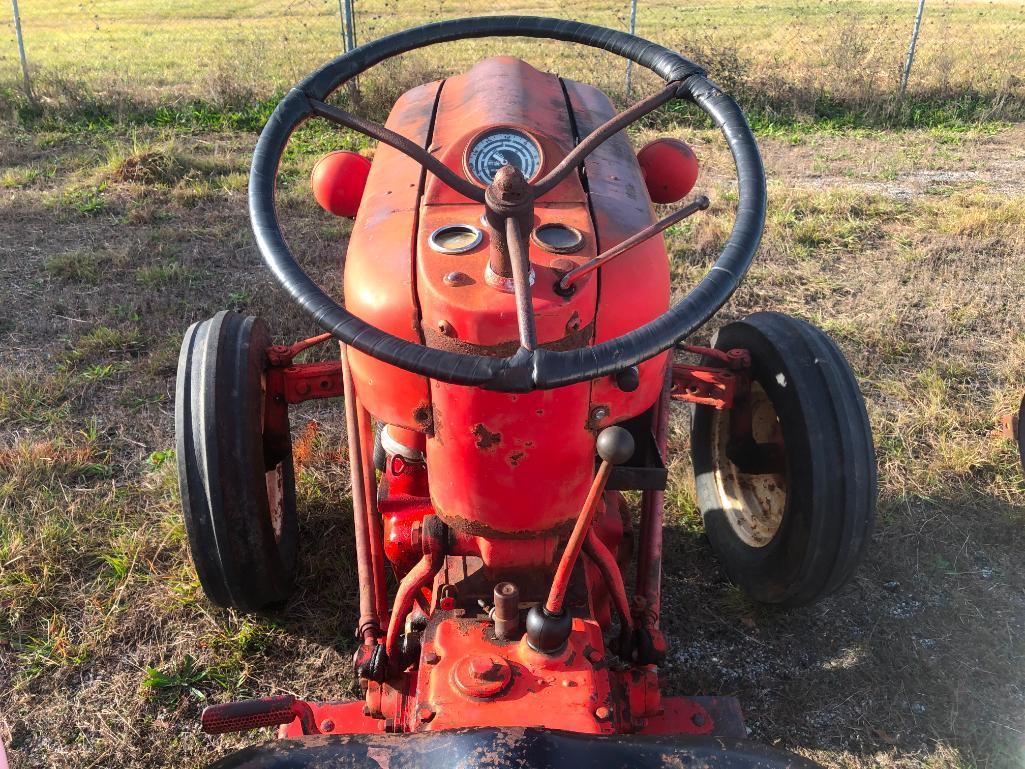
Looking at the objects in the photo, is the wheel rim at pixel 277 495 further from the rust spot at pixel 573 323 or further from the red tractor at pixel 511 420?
the rust spot at pixel 573 323

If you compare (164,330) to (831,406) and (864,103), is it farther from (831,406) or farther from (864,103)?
(864,103)

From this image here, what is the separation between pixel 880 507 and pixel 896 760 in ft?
3.27

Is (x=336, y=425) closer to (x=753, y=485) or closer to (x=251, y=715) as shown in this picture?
(x=753, y=485)

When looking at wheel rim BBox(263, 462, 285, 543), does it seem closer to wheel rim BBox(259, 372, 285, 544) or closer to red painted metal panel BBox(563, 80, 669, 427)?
wheel rim BBox(259, 372, 285, 544)

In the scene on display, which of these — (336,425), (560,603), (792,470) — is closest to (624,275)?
(560,603)

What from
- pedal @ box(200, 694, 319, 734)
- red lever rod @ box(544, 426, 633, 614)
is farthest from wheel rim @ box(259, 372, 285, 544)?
red lever rod @ box(544, 426, 633, 614)

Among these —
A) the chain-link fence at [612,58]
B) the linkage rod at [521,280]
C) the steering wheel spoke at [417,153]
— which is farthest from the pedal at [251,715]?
the chain-link fence at [612,58]

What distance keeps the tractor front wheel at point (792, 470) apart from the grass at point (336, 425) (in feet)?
0.65

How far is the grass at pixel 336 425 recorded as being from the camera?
2.26 meters

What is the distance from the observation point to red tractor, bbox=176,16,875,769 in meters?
1.28

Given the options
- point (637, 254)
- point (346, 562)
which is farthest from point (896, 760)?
point (346, 562)

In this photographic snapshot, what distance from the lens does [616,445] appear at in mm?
1320

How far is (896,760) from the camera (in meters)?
2.09


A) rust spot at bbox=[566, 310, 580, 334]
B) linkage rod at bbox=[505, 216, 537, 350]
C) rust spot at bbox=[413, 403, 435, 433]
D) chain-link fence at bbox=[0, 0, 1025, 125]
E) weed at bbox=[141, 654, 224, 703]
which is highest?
chain-link fence at bbox=[0, 0, 1025, 125]
